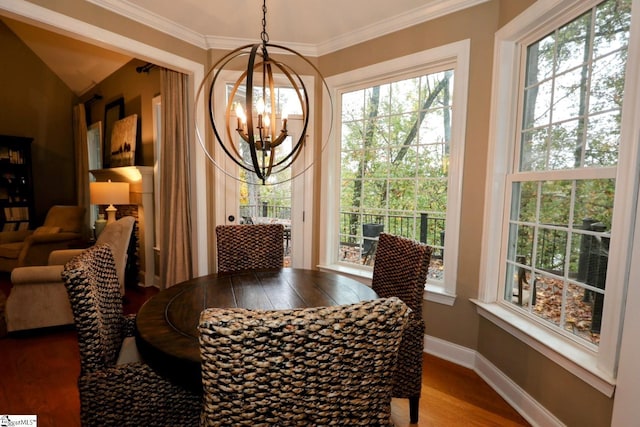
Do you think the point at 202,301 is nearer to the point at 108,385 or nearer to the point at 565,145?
the point at 108,385

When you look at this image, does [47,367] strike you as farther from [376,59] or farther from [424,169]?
[376,59]

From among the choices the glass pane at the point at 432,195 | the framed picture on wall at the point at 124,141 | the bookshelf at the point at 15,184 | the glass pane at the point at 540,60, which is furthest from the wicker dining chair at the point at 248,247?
the bookshelf at the point at 15,184

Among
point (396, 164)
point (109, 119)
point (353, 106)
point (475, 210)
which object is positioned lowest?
point (475, 210)

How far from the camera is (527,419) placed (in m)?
1.79

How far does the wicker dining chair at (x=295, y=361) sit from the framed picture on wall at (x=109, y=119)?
4.80 m

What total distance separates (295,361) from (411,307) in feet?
3.69

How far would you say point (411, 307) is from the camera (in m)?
1.63

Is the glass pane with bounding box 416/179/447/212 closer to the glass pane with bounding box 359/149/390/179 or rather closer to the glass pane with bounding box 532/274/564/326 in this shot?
the glass pane with bounding box 359/149/390/179

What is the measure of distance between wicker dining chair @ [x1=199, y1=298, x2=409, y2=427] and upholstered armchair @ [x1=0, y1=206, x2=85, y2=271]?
4739mm

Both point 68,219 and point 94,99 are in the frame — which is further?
point 94,99

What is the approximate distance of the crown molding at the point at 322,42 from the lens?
229 centimetres

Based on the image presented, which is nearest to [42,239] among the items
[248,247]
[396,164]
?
[248,247]

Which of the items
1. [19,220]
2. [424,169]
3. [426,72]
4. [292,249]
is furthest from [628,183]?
[19,220]

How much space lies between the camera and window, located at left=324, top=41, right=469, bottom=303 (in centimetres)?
237
